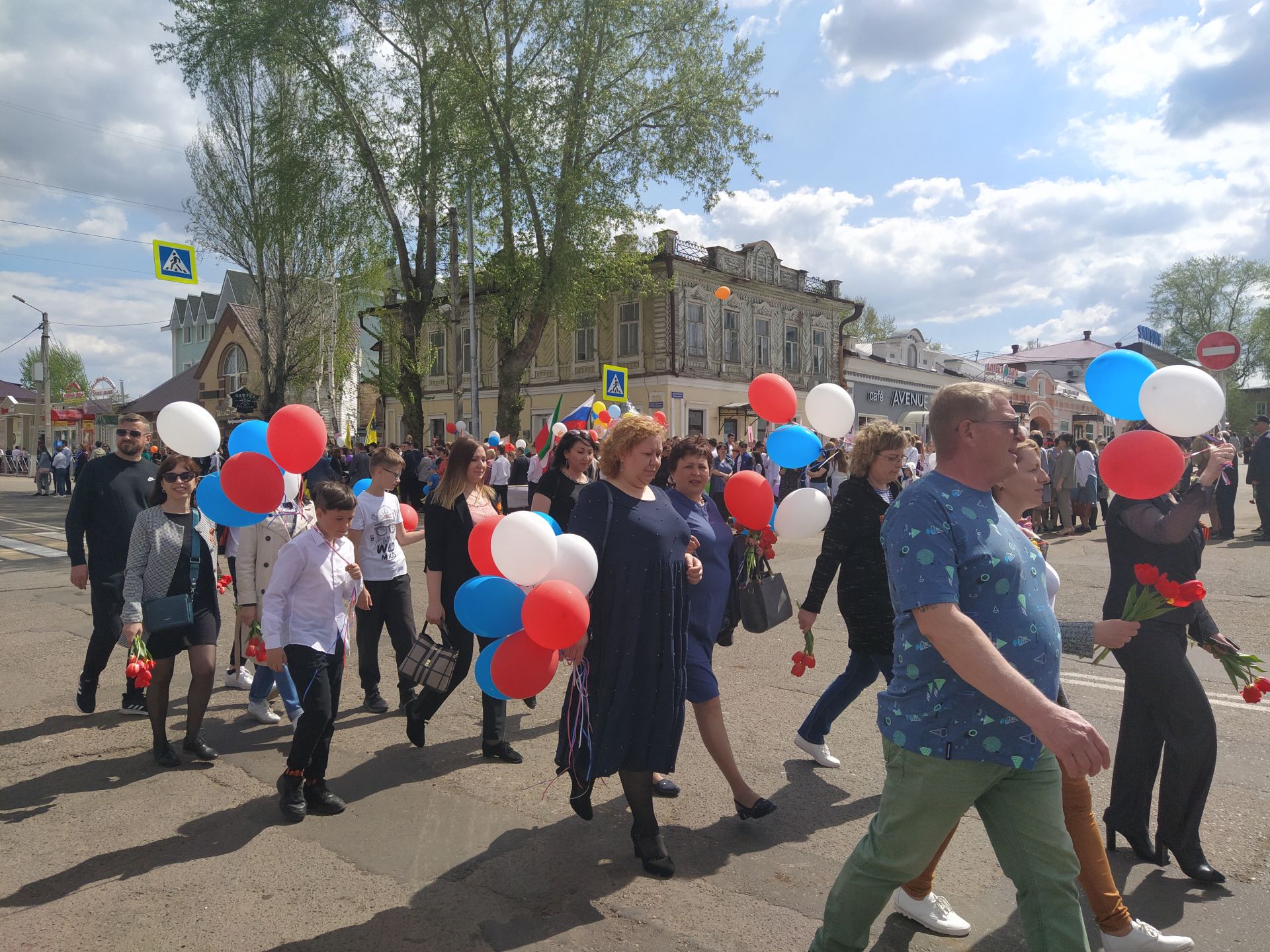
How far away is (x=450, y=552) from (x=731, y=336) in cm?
2615

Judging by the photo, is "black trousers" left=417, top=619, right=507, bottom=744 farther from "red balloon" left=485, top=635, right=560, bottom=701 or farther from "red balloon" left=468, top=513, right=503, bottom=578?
"red balloon" left=485, top=635, right=560, bottom=701

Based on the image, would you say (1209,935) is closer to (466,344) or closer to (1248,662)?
(1248,662)

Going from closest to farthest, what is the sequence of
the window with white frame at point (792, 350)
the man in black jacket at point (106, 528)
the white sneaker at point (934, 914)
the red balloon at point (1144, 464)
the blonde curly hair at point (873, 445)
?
the white sneaker at point (934, 914), the red balloon at point (1144, 464), the blonde curly hair at point (873, 445), the man in black jacket at point (106, 528), the window with white frame at point (792, 350)

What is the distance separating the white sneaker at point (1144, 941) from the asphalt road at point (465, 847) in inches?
9.7

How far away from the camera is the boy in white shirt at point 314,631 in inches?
152

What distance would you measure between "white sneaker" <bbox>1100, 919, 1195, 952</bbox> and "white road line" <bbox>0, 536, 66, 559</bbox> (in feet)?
47.3

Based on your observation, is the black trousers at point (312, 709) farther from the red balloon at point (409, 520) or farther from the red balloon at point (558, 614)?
the red balloon at point (409, 520)

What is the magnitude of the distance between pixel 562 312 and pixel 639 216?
3340 millimetres

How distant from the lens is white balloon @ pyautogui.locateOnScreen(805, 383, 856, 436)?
5258mm

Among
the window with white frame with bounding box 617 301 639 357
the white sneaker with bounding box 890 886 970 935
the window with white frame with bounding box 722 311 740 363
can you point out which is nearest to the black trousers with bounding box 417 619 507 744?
the white sneaker with bounding box 890 886 970 935

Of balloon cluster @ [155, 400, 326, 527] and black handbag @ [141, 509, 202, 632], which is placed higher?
balloon cluster @ [155, 400, 326, 527]

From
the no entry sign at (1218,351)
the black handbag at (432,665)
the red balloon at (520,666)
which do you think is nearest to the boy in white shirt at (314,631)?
the black handbag at (432,665)

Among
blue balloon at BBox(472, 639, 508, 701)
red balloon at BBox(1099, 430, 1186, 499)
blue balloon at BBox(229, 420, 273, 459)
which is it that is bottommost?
blue balloon at BBox(472, 639, 508, 701)

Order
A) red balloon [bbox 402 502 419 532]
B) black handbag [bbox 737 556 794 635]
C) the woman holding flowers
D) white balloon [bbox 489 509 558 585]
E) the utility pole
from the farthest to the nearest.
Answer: the utility pole
red balloon [bbox 402 502 419 532]
black handbag [bbox 737 556 794 635]
white balloon [bbox 489 509 558 585]
the woman holding flowers
